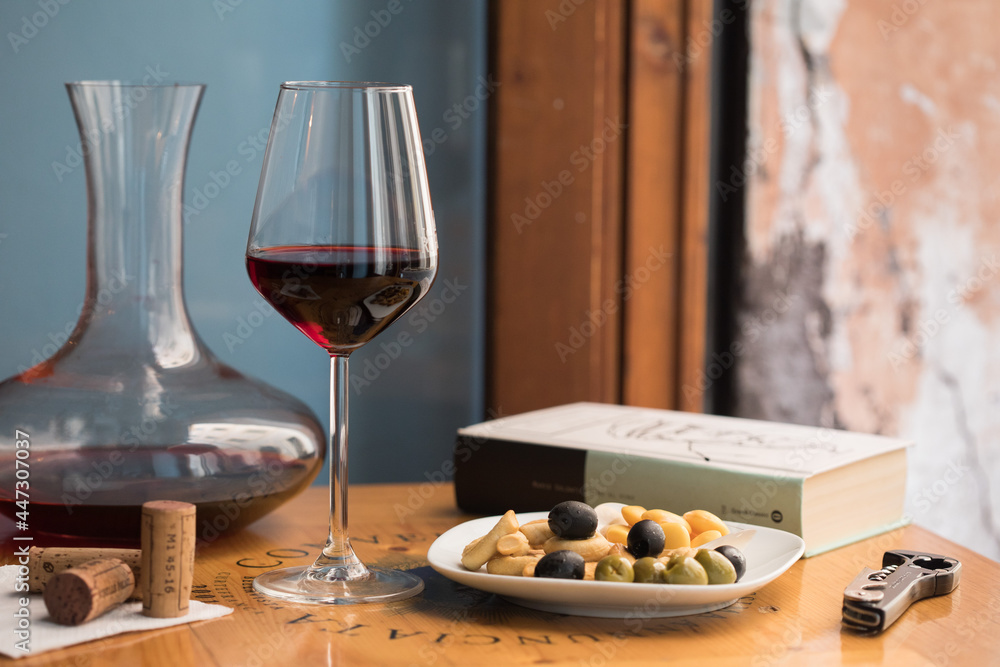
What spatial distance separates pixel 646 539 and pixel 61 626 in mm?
338

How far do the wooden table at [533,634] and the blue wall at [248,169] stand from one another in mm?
640

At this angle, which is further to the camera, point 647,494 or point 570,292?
point 570,292

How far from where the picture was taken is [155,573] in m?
0.59

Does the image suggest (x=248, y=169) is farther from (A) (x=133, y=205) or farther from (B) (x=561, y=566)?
(B) (x=561, y=566)

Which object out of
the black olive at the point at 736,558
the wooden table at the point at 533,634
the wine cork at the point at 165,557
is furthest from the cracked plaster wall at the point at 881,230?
the wine cork at the point at 165,557

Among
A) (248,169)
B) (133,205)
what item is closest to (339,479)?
(133,205)

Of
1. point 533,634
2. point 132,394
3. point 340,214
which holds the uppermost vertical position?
point 340,214

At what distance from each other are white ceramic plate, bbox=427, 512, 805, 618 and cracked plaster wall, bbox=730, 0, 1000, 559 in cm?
84

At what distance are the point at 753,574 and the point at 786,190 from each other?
3.02 ft

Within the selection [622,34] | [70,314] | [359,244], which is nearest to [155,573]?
[359,244]

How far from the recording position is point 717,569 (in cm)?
60

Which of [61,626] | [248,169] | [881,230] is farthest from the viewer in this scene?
[881,230]

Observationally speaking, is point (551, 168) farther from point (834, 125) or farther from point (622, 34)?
point (834, 125)

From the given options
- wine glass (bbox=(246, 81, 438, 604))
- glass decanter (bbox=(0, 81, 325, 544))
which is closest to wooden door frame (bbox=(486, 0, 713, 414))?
glass decanter (bbox=(0, 81, 325, 544))
